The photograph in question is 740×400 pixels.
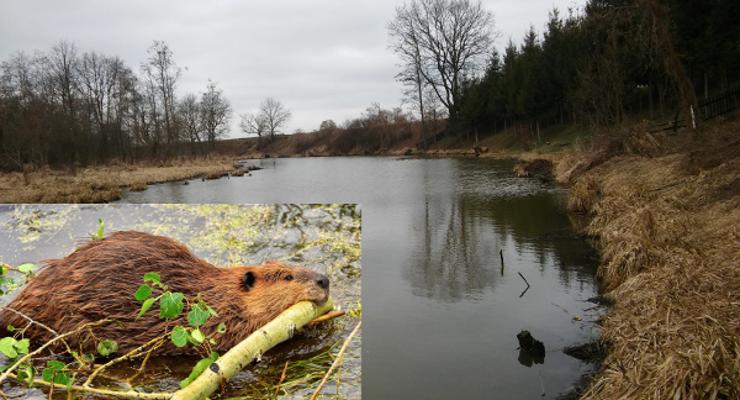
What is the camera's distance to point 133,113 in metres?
44.1

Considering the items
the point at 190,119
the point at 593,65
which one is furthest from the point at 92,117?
the point at 593,65

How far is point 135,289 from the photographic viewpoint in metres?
1.15

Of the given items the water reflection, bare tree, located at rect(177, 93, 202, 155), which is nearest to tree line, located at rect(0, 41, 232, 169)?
bare tree, located at rect(177, 93, 202, 155)

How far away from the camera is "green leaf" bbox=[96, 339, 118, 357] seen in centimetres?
108

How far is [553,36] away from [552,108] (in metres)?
5.58

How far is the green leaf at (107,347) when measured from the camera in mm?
1085

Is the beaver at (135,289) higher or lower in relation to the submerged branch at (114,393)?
higher

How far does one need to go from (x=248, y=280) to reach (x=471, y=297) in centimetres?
677

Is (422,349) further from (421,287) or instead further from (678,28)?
(678,28)

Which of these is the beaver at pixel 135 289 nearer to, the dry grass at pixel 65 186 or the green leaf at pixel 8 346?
the green leaf at pixel 8 346

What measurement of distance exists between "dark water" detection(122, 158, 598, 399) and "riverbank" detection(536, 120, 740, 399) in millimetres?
519

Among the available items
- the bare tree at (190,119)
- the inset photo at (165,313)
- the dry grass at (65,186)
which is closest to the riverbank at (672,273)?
the inset photo at (165,313)

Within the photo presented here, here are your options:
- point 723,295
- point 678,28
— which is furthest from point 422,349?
point 678,28

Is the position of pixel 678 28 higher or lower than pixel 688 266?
higher
